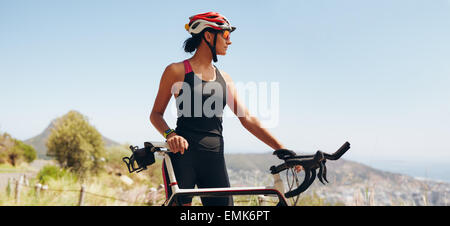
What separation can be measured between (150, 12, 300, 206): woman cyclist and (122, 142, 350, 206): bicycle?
0.15 metres

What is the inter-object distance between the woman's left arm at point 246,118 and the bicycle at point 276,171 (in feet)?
1.38

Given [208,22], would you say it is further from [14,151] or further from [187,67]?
[14,151]

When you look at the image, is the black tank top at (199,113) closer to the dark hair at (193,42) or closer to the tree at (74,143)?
the dark hair at (193,42)

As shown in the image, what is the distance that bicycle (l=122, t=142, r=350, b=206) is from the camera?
2251 millimetres

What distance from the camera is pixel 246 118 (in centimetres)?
303

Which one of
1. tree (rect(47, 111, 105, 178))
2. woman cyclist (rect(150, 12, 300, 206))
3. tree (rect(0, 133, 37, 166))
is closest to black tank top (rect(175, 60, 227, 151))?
woman cyclist (rect(150, 12, 300, 206))

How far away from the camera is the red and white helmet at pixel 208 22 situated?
2895mm

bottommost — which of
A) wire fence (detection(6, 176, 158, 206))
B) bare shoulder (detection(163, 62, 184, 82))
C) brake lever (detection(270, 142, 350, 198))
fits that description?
wire fence (detection(6, 176, 158, 206))

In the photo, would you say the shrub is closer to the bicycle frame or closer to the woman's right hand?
the bicycle frame
